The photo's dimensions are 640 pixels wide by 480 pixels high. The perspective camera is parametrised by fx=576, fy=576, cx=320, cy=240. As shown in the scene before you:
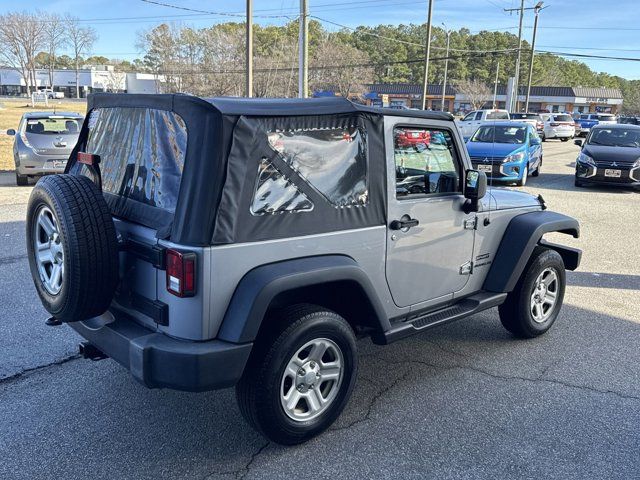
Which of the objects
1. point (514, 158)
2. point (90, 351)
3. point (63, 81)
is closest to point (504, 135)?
point (514, 158)

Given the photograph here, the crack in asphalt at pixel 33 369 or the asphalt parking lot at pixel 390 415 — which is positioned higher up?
the asphalt parking lot at pixel 390 415

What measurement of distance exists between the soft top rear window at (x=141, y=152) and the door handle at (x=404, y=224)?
1.35 m

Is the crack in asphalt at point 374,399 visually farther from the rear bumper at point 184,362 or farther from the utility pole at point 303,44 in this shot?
the utility pole at point 303,44

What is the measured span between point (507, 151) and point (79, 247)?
43.9ft

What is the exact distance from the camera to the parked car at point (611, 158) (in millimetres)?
14062

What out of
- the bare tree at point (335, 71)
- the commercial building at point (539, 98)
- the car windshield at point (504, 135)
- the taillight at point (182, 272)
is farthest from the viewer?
the commercial building at point (539, 98)

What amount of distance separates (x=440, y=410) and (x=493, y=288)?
1204 mm

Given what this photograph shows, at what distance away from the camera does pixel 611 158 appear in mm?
14352

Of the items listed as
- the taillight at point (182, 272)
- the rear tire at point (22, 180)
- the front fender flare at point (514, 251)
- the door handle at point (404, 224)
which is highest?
the door handle at point (404, 224)

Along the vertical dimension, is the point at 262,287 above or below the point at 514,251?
above

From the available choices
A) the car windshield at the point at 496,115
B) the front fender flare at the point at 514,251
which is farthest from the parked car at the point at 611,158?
the car windshield at the point at 496,115

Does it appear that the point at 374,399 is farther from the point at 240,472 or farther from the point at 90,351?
the point at 90,351

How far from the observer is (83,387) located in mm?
3854

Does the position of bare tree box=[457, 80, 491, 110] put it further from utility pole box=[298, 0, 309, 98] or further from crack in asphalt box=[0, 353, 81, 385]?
crack in asphalt box=[0, 353, 81, 385]
